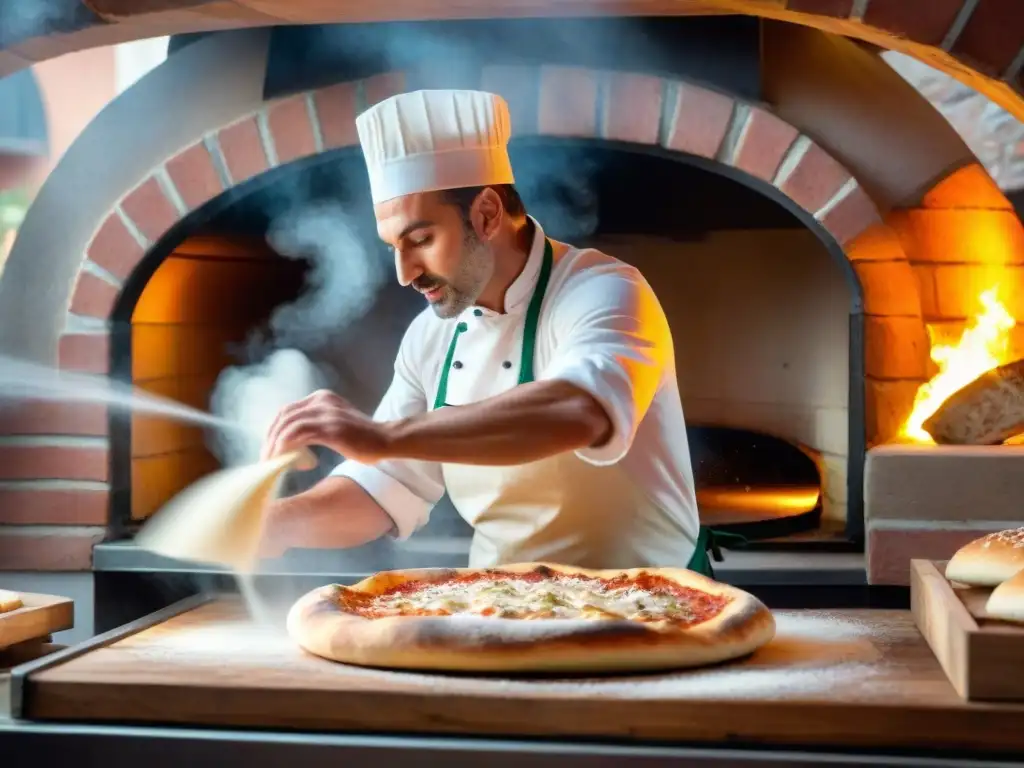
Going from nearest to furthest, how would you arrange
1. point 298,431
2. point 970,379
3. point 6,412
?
point 298,431 → point 970,379 → point 6,412

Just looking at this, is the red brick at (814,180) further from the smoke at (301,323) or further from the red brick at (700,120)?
the smoke at (301,323)

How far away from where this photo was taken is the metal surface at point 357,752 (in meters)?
1.18

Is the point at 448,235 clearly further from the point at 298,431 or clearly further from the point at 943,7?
the point at 943,7

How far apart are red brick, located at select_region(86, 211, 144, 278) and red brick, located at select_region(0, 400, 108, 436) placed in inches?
12.9

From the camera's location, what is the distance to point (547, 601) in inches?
60.7

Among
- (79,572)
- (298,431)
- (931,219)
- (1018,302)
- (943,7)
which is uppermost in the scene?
(943,7)

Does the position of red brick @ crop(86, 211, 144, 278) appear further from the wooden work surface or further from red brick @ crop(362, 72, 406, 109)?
the wooden work surface

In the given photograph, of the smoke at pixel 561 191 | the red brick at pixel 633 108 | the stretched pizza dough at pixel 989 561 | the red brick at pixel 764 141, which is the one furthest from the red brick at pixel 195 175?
the stretched pizza dough at pixel 989 561

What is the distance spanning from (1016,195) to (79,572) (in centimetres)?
242

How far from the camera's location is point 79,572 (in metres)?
2.90

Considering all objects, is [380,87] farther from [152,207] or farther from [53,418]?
[53,418]

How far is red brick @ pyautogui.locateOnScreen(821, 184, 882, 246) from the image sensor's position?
8.80 ft

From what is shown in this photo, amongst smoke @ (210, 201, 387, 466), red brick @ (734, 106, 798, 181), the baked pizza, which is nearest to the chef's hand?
the baked pizza

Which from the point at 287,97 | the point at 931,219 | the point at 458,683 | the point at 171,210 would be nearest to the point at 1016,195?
the point at 931,219
